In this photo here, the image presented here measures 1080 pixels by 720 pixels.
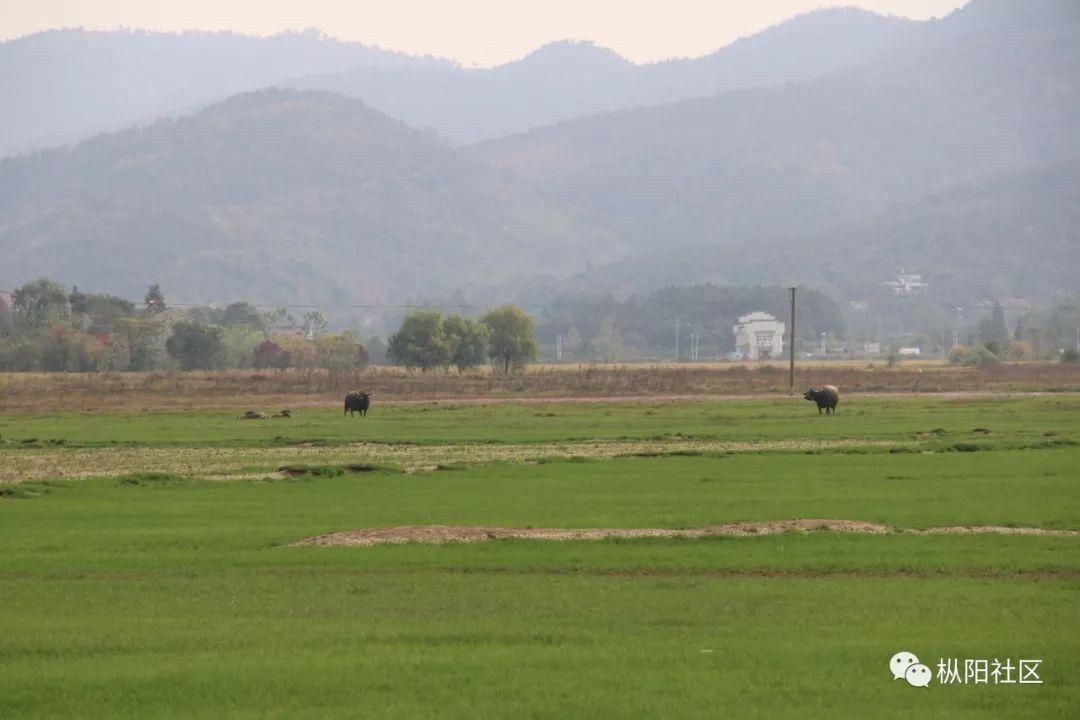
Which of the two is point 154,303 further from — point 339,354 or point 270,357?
point 270,357

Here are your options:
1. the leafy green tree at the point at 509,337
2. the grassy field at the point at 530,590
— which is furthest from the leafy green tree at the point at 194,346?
the grassy field at the point at 530,590

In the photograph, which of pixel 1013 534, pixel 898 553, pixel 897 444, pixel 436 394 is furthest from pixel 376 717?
pixel 436 394

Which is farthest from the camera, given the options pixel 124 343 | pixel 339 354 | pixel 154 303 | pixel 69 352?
pixel 154 303

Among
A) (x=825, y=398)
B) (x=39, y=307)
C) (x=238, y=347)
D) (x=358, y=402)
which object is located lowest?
(x=358, y=402)

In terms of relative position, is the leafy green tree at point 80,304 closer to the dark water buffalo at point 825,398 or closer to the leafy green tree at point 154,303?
the leafy green tree at point 154,303

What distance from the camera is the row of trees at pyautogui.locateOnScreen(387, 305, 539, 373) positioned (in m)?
137

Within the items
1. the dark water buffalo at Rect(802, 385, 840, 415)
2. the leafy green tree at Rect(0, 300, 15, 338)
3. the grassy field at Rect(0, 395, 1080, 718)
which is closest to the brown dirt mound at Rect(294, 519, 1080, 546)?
the grassy field at Rect(0, 395, 1080, 718)

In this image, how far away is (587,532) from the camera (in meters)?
26.2

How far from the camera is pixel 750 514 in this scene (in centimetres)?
2900

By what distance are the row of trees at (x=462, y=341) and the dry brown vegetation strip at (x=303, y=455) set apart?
84692mm

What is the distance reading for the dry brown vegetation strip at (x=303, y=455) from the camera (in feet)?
133

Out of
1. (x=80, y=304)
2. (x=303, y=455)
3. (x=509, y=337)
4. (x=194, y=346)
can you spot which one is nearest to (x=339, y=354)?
(x=194, y=346)

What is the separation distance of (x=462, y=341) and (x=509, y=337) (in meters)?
5.77

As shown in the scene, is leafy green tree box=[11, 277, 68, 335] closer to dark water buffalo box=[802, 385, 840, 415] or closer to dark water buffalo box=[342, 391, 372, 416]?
dark water buffalo box=[342, 391, 372, 416]
